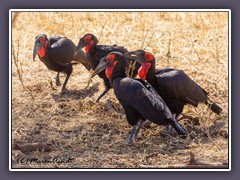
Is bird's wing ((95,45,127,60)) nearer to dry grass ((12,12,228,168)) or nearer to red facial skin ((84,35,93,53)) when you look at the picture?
red facial skin ((84,35,93,53))

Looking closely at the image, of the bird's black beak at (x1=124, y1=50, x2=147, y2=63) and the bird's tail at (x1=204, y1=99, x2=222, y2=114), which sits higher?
the bird's black beak at (x1=124, y1=50, x2=147, y2=63)

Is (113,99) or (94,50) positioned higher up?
(94,50)

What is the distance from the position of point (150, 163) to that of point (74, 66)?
2.78 meters

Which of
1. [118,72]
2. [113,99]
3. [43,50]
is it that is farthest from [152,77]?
[43,50]

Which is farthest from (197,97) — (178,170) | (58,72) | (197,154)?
(58,72)

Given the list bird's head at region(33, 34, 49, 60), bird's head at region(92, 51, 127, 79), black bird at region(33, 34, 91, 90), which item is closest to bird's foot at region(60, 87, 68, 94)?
black bird at region(33, 34, 91, 90)

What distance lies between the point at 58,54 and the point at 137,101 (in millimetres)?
1886

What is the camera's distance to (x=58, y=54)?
27.4ft

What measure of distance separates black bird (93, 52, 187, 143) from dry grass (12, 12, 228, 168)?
11.0 inches

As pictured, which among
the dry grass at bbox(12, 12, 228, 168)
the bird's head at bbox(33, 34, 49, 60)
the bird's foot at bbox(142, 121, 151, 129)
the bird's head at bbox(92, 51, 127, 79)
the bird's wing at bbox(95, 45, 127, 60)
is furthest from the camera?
the bird's head at bbox(33, 34, 49, 60)

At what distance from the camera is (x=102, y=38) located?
942cm

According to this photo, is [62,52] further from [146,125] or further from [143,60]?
[146,125]

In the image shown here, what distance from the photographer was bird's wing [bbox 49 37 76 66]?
27.4 feet

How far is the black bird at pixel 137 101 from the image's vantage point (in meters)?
6.68
